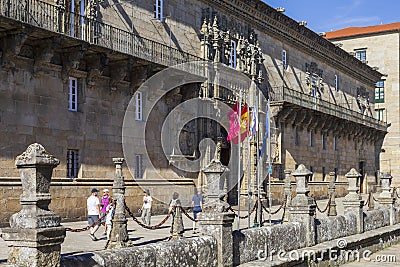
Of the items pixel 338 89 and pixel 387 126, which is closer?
pixel 338 89

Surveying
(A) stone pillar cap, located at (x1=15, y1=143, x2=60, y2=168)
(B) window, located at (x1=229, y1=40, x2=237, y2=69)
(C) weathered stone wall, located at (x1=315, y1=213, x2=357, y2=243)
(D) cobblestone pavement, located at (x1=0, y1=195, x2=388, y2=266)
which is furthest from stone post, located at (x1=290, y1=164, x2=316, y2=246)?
(B) window, located at (x1=229, y1=40, x2=237, y2=69)

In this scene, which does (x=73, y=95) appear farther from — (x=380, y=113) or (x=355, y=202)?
(x=380, y=113)

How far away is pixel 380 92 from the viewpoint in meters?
50.2

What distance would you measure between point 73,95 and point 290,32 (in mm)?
16964

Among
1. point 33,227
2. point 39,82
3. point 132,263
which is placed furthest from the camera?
point 39,82

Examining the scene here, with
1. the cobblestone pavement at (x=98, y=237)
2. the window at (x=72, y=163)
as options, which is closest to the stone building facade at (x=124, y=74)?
the window at (x=72, y=163)

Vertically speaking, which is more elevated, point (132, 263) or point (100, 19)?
point (100, 19)

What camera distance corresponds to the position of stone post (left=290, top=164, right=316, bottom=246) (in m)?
11.9

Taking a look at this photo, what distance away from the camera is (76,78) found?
60.4ft

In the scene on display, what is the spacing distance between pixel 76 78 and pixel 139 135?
339 cm

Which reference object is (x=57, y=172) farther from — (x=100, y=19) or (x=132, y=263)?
(x=132, y=263)

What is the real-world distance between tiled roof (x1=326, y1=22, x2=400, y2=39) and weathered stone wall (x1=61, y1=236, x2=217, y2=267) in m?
44.2

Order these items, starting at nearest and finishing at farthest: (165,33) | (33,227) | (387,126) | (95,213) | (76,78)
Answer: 1. (33,227)
2. (95,213)
3. (76,78)
4. (165,33)
5. (387,126)

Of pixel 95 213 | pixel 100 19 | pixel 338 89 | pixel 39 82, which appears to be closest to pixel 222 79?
pixel 100 19
